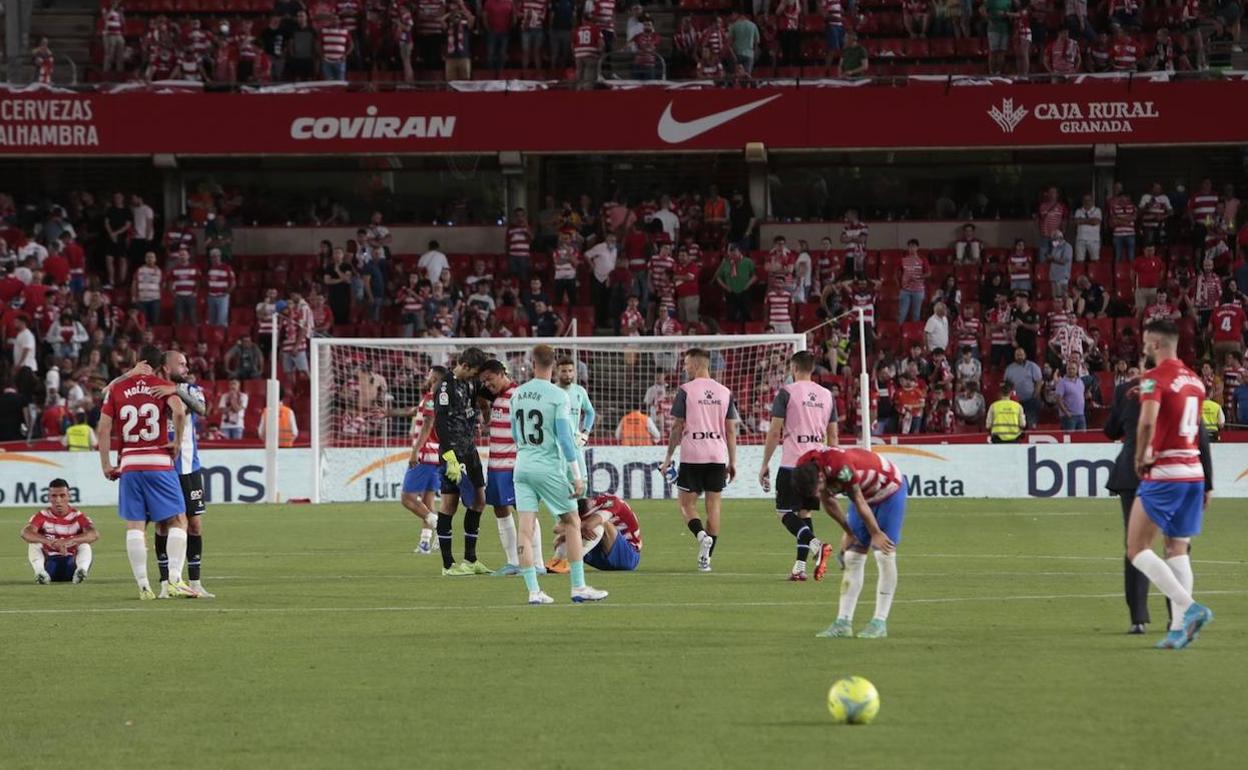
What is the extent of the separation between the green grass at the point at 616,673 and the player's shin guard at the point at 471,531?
0.49 metres

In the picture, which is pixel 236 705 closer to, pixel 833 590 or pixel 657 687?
pixel 657 687

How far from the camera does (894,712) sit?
29.3 feet

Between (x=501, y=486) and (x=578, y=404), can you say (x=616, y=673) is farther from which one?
(x=578, y=404)

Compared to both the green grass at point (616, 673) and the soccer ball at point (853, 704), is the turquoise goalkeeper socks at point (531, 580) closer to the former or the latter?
the green grass at point (616, 673)

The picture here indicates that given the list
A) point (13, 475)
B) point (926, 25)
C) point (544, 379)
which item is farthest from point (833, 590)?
point (926, 25)

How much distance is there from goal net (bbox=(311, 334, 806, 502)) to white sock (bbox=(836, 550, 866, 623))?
16.5m

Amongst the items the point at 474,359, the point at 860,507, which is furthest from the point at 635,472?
the point at 860,507

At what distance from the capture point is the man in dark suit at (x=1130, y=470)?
11.6 m

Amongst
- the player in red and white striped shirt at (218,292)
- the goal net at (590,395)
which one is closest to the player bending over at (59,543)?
the goal net at (590,395)

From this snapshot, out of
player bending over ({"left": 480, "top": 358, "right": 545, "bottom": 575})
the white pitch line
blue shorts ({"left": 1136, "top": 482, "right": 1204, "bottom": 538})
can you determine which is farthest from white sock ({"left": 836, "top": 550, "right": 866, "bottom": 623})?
player bending over ({"left": 480, "top": 358, "right": 545, "bottom": 575})

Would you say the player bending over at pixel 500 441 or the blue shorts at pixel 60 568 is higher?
the player bending over at pixel 500 441

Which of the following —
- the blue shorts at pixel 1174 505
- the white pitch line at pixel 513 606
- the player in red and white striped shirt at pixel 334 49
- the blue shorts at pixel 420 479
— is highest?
the player in red and white striped shirt at pixel 334 49

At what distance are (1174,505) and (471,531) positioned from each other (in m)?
7.89

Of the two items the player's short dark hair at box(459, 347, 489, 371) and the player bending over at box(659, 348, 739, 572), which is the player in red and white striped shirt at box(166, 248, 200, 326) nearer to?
the player bending over at box(659, 348, 739, 572)
